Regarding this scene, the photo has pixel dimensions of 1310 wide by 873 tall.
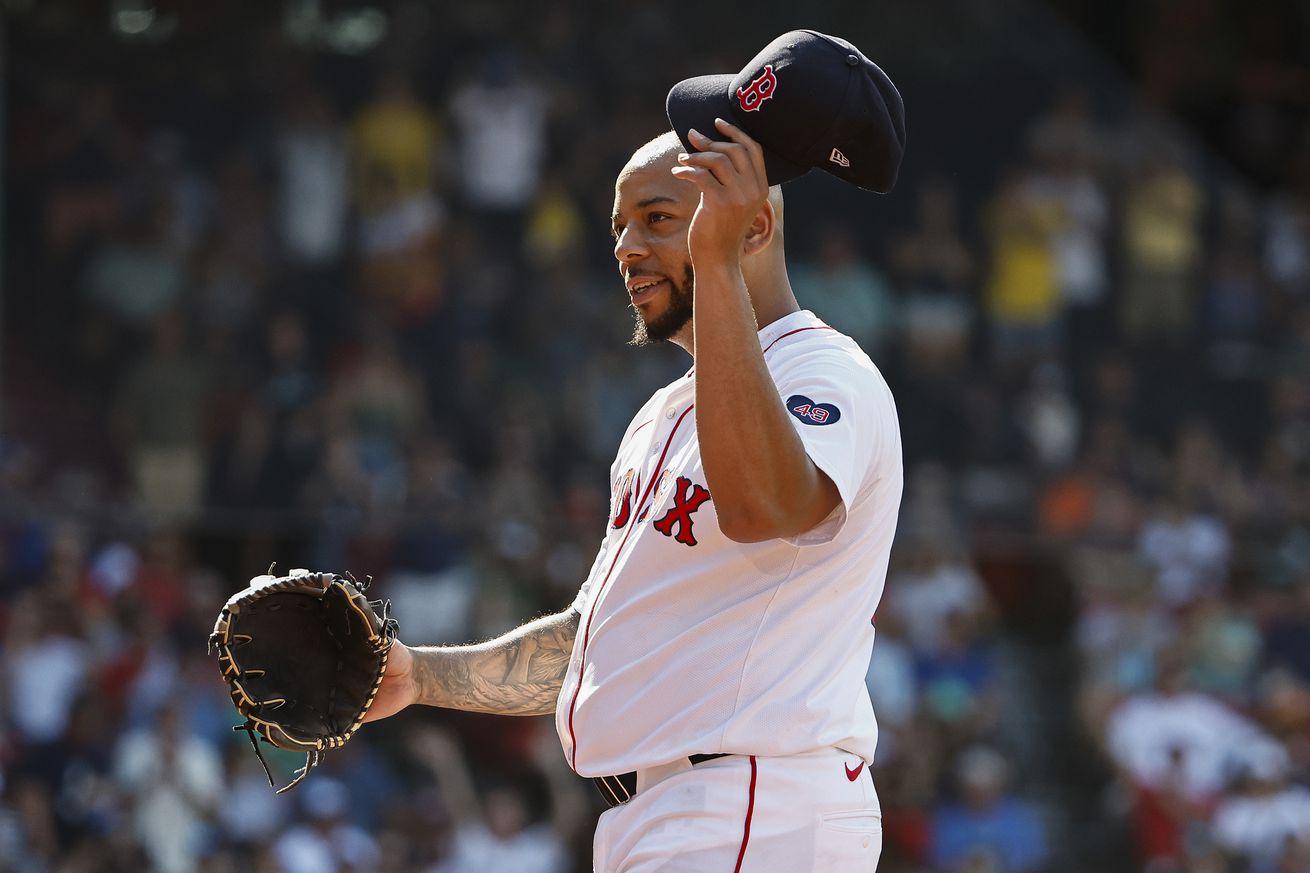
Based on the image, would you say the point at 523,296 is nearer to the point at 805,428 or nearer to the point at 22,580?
the point at 22,580

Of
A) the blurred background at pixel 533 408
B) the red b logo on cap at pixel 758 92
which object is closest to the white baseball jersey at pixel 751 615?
the red b logo on cap at pixel 758 92

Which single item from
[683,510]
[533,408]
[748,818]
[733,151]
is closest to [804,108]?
[733,151]

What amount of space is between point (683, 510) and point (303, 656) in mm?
811

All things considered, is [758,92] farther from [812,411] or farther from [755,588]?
[755,588]

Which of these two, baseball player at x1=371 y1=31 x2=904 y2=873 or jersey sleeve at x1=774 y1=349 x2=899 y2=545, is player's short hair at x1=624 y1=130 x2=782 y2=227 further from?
jersey sleeve at x1=774 y1=349 x2=899 y2=545

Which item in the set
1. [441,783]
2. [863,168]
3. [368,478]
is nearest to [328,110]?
[368,478]

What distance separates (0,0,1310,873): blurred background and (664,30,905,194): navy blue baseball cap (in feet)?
21.8

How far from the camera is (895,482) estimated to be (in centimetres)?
298

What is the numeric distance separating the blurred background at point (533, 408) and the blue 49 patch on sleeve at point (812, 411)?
6621 mm

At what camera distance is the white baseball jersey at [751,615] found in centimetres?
285

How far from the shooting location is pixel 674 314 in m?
3.16

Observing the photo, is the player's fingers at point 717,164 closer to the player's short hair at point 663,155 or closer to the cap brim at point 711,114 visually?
the cap brim at point 711,114

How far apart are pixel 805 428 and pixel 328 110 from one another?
9961 mm

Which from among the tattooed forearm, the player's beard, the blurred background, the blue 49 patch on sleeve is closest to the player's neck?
the player's beard
